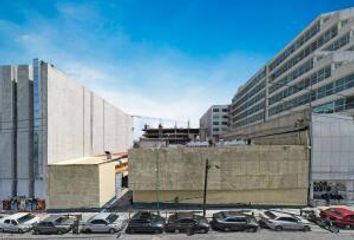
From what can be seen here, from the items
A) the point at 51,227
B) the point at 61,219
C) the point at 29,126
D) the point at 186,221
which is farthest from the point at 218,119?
the point at 51,227

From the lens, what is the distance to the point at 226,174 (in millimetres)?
31109

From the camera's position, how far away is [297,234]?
23.7 metres

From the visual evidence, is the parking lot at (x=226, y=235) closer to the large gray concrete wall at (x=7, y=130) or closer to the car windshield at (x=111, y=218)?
the car windshield at (x=111, y=218)

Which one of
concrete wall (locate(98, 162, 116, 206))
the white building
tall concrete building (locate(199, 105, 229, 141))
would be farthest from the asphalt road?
tall concrete building (locate(199, 105, 229, 141))

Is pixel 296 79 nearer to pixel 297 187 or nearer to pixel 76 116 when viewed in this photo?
pixel 297 187

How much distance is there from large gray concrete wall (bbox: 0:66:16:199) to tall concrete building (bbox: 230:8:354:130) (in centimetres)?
2933

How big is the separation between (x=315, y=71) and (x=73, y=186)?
4940cm

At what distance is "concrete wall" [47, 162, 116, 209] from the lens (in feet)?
99.0

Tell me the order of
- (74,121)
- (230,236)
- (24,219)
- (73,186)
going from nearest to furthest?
(230,236) → (24,219) → (73,186) → (74,121)

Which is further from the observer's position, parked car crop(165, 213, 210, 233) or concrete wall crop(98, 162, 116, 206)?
concrete wall crop(98, 162, 116, 206)

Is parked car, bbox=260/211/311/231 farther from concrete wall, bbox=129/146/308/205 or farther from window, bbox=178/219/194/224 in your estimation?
window, bbox=178/219/194/224

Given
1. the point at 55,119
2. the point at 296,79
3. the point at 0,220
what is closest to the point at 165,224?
the point at 0,220

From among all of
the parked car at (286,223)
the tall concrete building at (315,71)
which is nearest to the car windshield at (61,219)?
the parked car at (286,223)

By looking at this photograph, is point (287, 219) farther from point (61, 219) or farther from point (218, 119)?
point (218, 119)
